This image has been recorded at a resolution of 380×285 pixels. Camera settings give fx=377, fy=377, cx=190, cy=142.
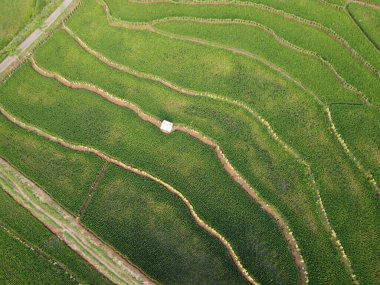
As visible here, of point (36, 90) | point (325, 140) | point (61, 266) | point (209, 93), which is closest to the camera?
point (61, 266)

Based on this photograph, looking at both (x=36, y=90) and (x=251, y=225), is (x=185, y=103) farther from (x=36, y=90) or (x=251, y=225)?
(x=36, y=90)

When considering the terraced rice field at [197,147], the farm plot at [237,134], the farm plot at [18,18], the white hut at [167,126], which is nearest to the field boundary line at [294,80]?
the terraced rice field at [197,147]

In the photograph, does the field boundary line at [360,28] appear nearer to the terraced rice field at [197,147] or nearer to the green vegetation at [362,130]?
the terraced rice field at [197,147]

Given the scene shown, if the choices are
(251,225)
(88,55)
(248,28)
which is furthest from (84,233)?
(248,28)

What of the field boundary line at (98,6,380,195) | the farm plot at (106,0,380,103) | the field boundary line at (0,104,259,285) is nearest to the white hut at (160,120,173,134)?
the field boundary line at (0,104,259,285)

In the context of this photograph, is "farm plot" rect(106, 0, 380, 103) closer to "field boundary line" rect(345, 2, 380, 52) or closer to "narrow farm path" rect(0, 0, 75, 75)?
"field boundary line" rect(345, 2, 380, 52)

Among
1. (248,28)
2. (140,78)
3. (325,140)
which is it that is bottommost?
(140,78)
